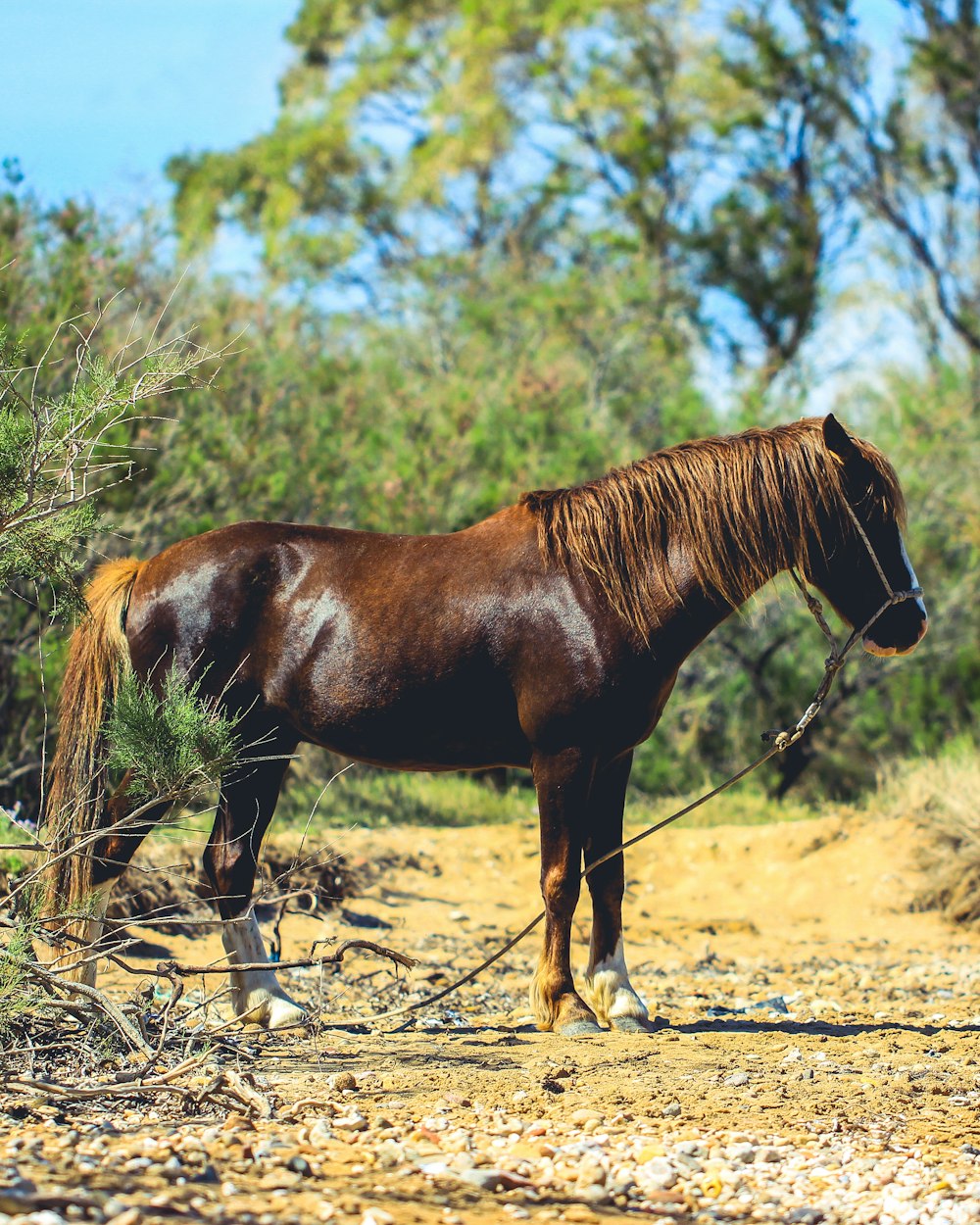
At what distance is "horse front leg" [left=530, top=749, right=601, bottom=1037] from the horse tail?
68.4 inches

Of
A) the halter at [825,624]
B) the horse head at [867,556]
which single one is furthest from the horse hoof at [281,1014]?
the horse head at [867,556]

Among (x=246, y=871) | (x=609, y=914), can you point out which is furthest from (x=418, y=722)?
(x=609, y=914)

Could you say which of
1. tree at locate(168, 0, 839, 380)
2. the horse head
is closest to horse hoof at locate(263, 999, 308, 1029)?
the horse head

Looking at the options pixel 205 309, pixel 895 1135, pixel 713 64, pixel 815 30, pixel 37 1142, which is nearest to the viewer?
pixel 37 1142

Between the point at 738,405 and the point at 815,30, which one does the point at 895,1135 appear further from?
the point at 815,30

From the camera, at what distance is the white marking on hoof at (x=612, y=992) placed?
5359 mm

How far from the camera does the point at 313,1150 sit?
3523 mm

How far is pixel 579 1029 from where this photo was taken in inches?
201

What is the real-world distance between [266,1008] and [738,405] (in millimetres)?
10170

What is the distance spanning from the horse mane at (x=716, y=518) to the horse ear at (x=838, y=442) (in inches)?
1.4

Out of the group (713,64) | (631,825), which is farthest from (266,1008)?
(713,64)

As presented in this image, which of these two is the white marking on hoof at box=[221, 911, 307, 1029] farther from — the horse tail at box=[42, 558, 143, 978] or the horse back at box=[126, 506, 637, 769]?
the horse back at box=[126, 506, 637, 769]

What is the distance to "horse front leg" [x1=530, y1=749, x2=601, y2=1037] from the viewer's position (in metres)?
5.21

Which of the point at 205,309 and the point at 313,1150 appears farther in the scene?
the point at 205,309
